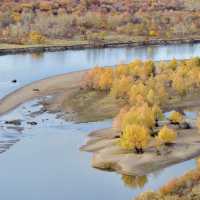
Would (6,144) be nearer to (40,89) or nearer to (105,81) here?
(105,81)

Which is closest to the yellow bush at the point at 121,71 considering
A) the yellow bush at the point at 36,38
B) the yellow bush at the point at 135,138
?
the yellow bush at the point at 135,138

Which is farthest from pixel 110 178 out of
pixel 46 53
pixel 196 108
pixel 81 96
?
pixel 46 53

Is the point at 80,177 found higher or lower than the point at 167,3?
lower

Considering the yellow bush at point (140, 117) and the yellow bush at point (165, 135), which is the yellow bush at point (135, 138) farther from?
the yellow bush at point (140, 117)

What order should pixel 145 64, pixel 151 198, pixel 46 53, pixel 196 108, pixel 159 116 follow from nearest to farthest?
1. pixel 151 198
2. pixel 159 116
3. pixel 196 108
4. pixel 145 64
5. pixel 46 53

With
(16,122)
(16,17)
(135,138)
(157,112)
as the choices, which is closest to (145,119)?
(157,112)

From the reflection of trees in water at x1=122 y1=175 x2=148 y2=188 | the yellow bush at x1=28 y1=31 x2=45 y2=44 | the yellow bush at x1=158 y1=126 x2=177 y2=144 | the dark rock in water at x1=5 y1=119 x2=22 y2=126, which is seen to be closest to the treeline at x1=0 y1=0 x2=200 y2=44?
the yellow bush at x1=28 y1=31 x2=45 y2=44

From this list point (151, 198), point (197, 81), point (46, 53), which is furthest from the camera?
point (46, 53)

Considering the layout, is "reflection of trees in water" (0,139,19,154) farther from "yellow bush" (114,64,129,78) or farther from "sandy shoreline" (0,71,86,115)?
"yellow bush" (114,64,129,78)

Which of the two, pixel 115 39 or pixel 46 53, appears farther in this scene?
pixel 115 39

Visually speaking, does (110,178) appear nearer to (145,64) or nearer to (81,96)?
(81,96)
